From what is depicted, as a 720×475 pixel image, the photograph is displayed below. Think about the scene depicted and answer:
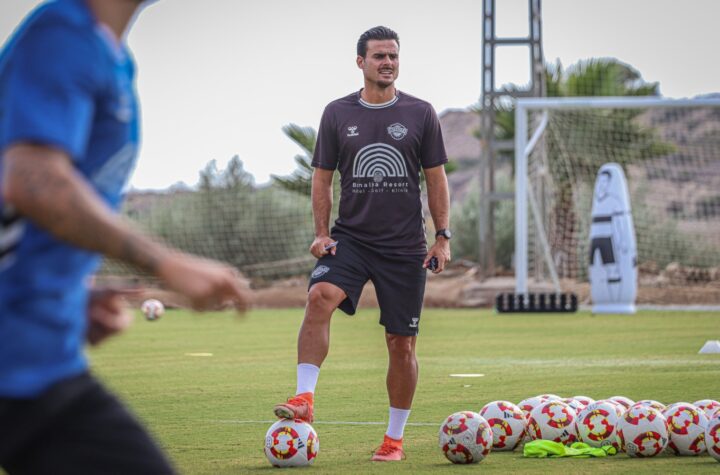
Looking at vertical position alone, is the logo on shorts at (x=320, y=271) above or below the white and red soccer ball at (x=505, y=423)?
above

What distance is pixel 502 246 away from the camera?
47250 mm

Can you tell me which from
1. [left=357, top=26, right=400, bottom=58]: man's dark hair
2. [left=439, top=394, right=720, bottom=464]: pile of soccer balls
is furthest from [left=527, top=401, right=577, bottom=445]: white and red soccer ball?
[left=357, top=26, right=400, bottom=58]: man's dark hair

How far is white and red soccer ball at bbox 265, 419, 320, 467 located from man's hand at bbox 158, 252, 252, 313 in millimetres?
4449

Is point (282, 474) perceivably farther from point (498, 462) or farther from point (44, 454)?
point (44, 454)

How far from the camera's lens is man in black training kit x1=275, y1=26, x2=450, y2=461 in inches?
311

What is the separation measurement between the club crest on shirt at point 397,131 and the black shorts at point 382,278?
0.67 metres

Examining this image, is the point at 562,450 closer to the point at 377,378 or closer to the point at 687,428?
the point at 687,428

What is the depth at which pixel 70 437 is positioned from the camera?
299 cm

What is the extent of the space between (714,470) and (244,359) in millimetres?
10095

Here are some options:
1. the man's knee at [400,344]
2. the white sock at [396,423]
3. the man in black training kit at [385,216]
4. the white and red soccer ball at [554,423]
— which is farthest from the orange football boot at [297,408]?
the white and red soccer ball at [554,423]

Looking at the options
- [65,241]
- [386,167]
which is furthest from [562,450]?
[65,241]

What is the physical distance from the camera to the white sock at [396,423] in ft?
25.8

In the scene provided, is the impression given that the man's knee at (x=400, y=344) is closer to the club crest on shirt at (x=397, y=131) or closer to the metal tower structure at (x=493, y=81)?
the club crest on shirt at (x=397, y=131)

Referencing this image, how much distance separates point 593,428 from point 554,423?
9.7 inches
